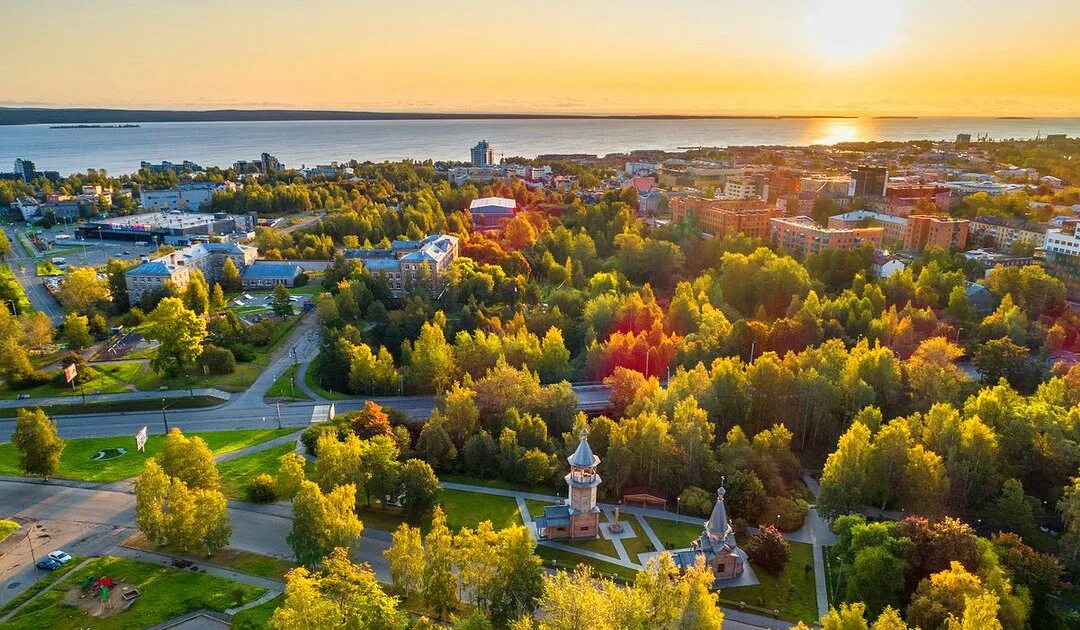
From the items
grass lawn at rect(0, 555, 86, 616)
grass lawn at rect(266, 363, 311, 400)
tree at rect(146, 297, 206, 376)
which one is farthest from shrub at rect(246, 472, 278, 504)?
tree at rect(146, 297, 206, 376)

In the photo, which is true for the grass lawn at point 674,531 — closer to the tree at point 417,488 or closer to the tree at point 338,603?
the tree at point 417,488

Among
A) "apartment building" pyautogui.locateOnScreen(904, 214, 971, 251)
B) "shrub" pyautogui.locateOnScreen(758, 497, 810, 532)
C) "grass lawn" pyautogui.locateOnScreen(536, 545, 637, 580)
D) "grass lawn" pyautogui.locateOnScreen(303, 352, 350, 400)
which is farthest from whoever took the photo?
"apartment building" pyautogui.locateOnScreen(904, 214, 971, 251)

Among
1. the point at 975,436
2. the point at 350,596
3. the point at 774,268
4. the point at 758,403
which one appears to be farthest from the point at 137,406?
the point at 774,268

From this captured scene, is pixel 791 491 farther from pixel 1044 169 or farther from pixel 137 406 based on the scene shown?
pixel 1044 169

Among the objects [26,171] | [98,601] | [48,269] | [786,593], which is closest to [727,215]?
[786,593]

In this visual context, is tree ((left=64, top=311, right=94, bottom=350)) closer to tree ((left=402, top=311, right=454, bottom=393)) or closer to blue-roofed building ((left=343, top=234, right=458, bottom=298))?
blue-roofed building ((left=343, top=234, right=458, bottom=298))
